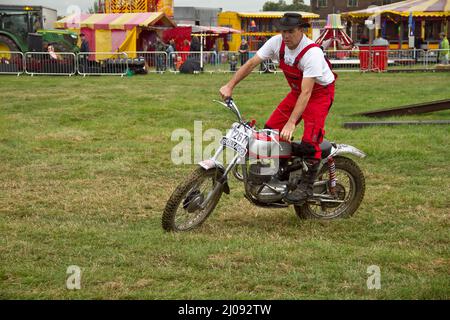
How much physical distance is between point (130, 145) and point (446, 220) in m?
5.69

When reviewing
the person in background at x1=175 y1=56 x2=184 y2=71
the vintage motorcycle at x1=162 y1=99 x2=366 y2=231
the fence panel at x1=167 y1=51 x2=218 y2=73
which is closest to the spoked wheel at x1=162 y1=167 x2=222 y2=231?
the vintage motorcycle at x1=162 y1=99 x2=366 y2=231

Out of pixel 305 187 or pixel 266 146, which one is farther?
pixel 305 187

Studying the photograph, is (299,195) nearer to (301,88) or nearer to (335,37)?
(301,88)

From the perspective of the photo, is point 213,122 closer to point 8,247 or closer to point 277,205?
point 277,205

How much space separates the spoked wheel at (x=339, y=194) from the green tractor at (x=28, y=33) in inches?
949

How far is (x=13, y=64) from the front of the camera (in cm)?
2764

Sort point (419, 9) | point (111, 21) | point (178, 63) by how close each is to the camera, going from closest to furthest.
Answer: point (178, 63)
point (111, 21)
point (419, 9)

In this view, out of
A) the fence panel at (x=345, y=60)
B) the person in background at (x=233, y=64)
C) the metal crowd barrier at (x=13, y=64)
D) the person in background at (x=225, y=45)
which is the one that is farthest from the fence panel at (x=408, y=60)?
the person in background at (x=225, y=45)

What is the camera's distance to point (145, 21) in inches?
1347

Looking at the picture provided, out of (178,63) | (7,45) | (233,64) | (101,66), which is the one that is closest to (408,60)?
(233,64)

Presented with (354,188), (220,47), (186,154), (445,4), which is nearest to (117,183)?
(186,154)

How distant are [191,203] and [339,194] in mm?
1534

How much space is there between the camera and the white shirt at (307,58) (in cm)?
589

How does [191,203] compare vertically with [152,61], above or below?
below
